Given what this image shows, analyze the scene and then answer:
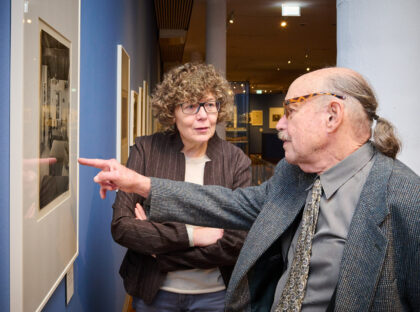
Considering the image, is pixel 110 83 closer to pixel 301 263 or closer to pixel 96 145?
pixel 96 145

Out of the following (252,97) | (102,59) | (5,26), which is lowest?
(5,26)

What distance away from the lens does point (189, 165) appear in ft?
6.68

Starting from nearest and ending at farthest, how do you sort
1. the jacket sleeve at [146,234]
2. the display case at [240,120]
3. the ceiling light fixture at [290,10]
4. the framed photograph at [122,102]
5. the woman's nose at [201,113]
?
the jacket sleeve at [146,234] < the woman's nose at [201,113] < the framed photograph at [122,102] < the ceiling light fixture at [290,10] < the display case at [240,120]

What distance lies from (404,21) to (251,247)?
1.53m

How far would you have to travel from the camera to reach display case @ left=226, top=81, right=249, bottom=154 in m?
17.4

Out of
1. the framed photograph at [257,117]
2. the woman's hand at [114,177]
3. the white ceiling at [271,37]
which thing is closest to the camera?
the woman's hand at [114,177]

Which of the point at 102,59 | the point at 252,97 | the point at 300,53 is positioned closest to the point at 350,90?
the point at 102,59

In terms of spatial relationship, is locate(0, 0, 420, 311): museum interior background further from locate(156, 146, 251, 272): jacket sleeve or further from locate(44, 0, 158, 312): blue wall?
locate(156, 146, 251, 272): jacket sleeve

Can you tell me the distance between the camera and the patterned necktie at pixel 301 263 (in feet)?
4.42

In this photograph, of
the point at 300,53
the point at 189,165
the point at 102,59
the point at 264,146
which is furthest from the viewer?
the point at 264,146

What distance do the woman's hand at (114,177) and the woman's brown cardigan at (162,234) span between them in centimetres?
31

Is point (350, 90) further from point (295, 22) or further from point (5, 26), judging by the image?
point (295, 22)

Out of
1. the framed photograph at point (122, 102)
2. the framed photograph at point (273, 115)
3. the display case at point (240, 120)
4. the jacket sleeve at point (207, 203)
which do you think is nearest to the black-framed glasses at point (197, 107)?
the jacket sleeve at point (207, 203)

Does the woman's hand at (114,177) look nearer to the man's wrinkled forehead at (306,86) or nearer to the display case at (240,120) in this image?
the man's wrinkled forehead at (306,86)
